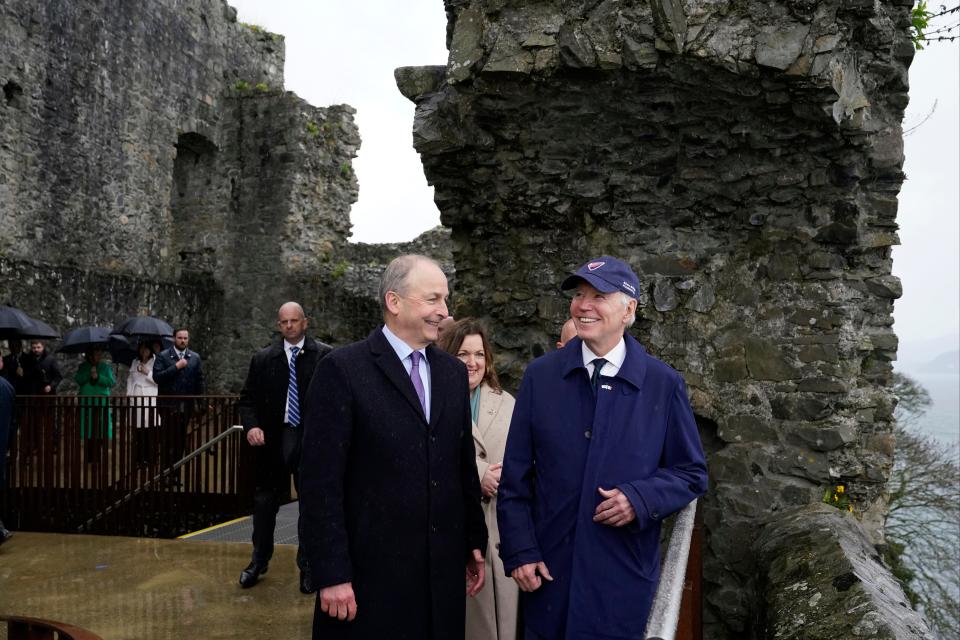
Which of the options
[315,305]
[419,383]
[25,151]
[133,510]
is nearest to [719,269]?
[419,383]

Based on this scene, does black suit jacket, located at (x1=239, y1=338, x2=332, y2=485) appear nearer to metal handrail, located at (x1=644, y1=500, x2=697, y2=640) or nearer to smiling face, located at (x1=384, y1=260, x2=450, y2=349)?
smiling face, located at (x1=384, y1=260, x2=450, y2=349)

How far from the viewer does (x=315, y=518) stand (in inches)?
108

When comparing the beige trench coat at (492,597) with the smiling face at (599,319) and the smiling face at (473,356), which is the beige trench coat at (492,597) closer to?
the smiling face at (473,356)

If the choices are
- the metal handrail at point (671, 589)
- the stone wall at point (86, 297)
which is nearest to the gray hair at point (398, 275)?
the metal handrail at point (671, 589)

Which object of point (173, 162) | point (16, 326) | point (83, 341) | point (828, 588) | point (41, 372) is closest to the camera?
point (828, 588)

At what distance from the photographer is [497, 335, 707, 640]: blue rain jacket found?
8.92 feet

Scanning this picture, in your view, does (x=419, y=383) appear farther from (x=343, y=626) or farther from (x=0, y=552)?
(x=0, y=552)

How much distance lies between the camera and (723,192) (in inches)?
209

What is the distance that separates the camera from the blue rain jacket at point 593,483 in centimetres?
272

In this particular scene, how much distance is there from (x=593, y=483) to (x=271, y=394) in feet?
10.1

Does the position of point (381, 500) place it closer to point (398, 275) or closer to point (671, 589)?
point (398, 275)

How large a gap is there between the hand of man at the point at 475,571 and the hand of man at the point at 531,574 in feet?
0.99

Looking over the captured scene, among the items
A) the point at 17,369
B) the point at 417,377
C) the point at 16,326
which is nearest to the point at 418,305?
the point at 417,377

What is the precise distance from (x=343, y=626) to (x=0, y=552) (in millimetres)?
4873
